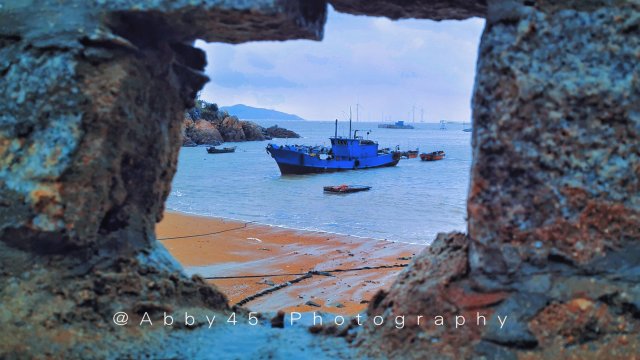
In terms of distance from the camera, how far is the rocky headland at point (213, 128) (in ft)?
237

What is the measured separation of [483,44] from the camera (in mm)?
2582

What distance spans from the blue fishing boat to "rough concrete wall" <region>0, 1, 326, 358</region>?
3449cm

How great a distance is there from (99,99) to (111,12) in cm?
45

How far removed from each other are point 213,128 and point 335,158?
39.9 metres

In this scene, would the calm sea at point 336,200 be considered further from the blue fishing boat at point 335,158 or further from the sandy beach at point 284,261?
the sandy beach at point 284,261

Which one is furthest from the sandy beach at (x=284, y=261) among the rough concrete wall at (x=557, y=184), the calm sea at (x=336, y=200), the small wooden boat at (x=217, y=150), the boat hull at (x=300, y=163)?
the small wooden boat at (x=217, y=150)

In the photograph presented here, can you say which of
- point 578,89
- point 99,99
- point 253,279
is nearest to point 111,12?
point 99,99

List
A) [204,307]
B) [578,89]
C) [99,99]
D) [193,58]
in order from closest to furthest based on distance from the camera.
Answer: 1. [578,89]
2. [99,99]
3. [204,307]
4. [193,58]

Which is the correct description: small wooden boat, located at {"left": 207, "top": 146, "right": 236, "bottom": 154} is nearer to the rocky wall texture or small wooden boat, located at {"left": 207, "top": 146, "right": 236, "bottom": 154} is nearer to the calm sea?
the calm sea

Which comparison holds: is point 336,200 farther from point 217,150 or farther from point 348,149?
point 217,150

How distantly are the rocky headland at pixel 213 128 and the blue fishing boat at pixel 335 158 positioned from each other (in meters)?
32.1

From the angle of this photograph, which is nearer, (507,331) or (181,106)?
(507,331)

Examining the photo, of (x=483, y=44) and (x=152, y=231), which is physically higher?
(x=483, y=44)

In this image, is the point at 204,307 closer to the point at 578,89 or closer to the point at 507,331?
the point at 507,331
